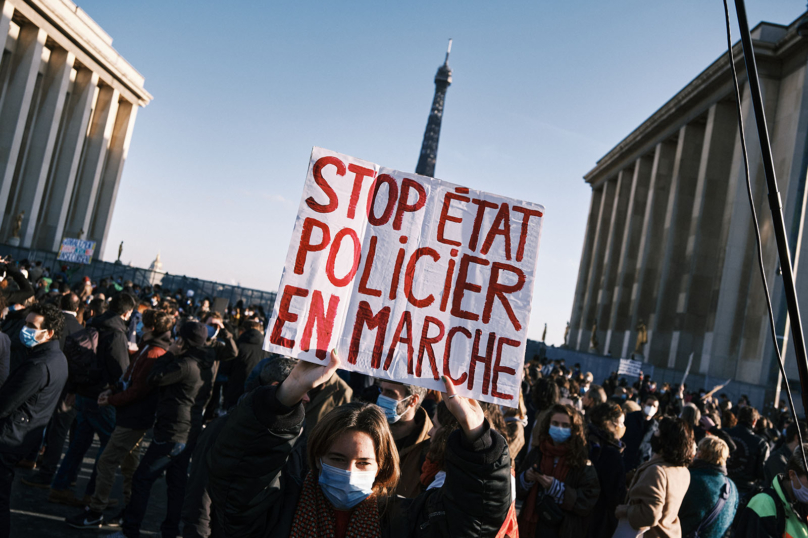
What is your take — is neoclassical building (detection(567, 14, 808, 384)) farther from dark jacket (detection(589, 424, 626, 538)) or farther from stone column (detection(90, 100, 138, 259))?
stone column (detection(90, 100, 138, 259))

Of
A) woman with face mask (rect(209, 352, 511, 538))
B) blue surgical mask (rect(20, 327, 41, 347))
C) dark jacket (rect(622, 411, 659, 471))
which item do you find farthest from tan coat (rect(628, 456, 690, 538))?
blue surgical mask (rect(20, 327, 41, 347))

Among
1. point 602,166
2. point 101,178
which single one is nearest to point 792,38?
point 602,166

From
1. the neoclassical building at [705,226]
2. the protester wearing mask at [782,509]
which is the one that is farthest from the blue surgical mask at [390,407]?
the neoclassical building at [705,226]

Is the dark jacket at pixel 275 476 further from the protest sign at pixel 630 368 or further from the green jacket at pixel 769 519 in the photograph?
the protest sign at pixel 630 368

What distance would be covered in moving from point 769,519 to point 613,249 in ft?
163

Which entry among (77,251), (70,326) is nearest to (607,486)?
(70,326)

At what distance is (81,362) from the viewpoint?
674cm

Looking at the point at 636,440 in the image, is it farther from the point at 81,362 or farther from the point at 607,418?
the point at 81,362

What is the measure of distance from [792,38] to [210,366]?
109ft

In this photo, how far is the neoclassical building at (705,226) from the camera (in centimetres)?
2955

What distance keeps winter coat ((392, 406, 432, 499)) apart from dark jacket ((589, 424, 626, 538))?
5.25 feet

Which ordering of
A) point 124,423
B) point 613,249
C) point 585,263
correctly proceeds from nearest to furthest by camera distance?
1. point 124,423
2. point 613,249
3. point 585,263

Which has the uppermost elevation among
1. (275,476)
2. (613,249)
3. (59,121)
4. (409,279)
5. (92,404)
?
(59,121)

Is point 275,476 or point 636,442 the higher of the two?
point 275,476
